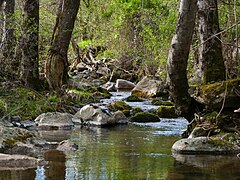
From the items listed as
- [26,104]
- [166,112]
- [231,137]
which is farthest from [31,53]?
[231,137]

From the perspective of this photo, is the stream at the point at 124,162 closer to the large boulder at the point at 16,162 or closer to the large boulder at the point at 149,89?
the large boulder at the point at 16,162

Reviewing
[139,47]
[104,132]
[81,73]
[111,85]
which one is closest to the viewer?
[104,132]

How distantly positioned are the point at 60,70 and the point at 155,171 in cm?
1016

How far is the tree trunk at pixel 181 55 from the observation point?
1009 centimetres

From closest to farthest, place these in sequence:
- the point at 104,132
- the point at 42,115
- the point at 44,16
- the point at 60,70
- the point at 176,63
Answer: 1. the point at 176,63
2. the point at 104,132
3. the point at 42,115
4. the point at 60,70
5. the point at 44,16

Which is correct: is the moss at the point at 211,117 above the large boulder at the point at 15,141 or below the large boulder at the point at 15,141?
above

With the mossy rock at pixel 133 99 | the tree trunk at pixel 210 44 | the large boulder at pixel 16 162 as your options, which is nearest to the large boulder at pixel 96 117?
the tree trunk at pixel 210 44

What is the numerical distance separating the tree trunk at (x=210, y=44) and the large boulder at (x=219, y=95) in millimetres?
615

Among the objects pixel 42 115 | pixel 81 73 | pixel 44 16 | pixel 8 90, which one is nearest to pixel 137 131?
pixel 42 115

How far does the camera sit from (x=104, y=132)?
42.4 feet

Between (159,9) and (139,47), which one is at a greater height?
(159,9)

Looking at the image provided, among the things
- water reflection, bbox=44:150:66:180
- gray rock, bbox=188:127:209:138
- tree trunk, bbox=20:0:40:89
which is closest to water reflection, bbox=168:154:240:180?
water reflection, bbox=44:150:66:180

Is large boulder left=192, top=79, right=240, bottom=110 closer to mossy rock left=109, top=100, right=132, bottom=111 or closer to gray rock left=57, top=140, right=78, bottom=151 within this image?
gray rock left=57, top=140, right=78, bottom=151

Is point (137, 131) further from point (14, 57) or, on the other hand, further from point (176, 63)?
point (14, 57)
